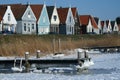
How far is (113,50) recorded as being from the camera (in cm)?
4438

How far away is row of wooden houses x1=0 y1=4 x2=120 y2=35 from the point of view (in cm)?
6316

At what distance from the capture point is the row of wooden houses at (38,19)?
207 ft

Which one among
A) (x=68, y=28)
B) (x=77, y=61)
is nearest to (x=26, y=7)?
(x=68, y=28)

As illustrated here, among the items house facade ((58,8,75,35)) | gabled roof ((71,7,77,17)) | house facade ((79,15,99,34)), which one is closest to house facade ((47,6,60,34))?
house facade ((58,8,75,35))

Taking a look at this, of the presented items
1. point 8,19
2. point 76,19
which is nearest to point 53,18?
point 76,19

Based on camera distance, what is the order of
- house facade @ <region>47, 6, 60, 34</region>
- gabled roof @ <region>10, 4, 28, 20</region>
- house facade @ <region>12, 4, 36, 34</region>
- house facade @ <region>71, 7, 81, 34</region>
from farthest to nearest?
house facade @ <region>71, 7, 81, 34</region>
house facade @ <region>47, 6, 60, 34</region>
gabled roof @ <region>10, 4, 28, 20</region>
house facade @ <region>12, 4, 36, 34</region>

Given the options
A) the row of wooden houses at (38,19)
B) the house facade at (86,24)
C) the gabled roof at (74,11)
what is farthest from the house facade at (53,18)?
the house facade at (86,24)

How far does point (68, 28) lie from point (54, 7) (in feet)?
19.4

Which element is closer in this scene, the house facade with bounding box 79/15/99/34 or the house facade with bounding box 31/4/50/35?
the house facade with bounding box 31/4/50/35

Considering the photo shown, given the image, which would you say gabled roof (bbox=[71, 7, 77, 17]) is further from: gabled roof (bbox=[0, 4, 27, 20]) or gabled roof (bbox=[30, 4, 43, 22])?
gabled roof (bbox=[0, 4, 27, 20])

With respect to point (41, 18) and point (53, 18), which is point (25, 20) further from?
point (53, 18)

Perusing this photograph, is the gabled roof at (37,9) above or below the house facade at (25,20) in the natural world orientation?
above

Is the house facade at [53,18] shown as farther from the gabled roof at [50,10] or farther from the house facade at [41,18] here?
the house facade at [41,18]

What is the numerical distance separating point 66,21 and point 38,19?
8.64 meters
